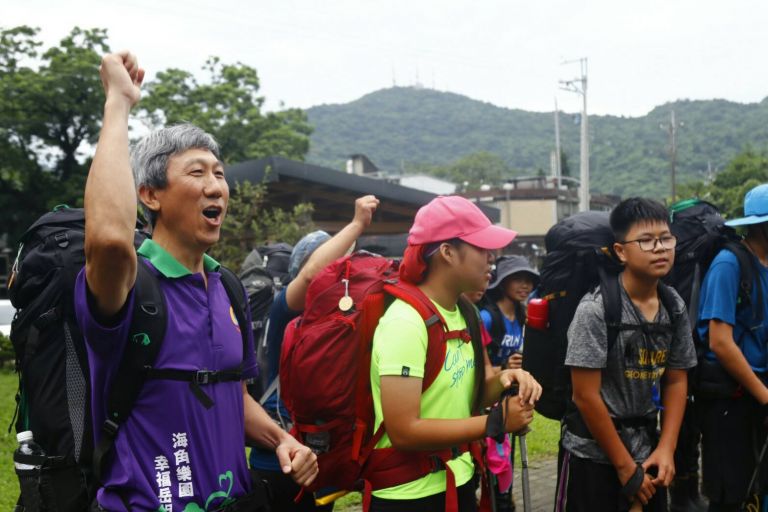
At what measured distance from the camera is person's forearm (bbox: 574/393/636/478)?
3.51 meters

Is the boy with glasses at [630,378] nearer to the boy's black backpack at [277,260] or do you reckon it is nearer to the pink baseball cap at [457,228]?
the pink baseball cap at [457,228]

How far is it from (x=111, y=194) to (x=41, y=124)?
33.0m

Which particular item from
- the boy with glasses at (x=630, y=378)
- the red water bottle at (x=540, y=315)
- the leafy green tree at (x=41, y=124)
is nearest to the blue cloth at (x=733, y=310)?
the boy with glasses at (x=630, y=378)

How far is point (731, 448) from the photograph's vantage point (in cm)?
429

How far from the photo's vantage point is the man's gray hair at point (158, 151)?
93.7 inches

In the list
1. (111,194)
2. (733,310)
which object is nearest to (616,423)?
(733,310)

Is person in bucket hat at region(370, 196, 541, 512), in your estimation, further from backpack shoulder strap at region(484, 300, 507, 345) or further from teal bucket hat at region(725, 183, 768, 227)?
backpack shoulder strap at region(484, 300, 507, 345)

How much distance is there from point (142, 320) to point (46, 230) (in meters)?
1.12

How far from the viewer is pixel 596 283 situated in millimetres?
3916

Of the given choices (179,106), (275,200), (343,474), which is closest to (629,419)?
(343,474)

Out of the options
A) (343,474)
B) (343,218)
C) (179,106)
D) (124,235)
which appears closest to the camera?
(124,235)

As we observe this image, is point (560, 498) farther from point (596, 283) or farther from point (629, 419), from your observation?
point (596, 283)

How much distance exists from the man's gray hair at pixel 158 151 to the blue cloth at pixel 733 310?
2956 mm

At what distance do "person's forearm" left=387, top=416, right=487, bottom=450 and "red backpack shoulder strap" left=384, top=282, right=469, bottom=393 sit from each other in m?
0.18
